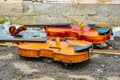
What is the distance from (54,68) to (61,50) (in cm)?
22

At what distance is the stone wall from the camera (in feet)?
17.8

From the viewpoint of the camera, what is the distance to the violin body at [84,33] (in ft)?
14.7

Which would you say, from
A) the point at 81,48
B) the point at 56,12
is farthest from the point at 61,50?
the point at 56,12

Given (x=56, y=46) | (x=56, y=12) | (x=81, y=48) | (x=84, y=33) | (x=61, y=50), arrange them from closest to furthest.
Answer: (x=81, y=48) < (x=61, y=50) < (x=56, y=46) < (x=84, y=33) < (x=56, y=12)

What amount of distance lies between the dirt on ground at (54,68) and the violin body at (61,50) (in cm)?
10

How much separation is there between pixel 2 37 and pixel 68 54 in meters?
1.20

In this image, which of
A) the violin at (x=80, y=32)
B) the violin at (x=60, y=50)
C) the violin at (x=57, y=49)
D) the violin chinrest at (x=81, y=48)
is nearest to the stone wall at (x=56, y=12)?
the violin at (x=80, y=32)

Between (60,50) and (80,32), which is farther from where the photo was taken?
(80,32)

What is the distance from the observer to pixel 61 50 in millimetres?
4047

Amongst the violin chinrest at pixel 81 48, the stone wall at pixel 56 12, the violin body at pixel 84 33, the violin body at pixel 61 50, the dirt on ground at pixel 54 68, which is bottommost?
the dirt on ground at pixel 54 68

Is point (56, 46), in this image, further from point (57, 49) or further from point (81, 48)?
point (81, 48)

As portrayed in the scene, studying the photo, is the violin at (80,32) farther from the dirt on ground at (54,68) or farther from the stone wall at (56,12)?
the stone wall at (56,12)

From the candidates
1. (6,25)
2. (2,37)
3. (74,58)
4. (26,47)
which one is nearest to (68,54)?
(74,58)

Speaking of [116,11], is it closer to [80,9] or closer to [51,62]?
[80,9]
